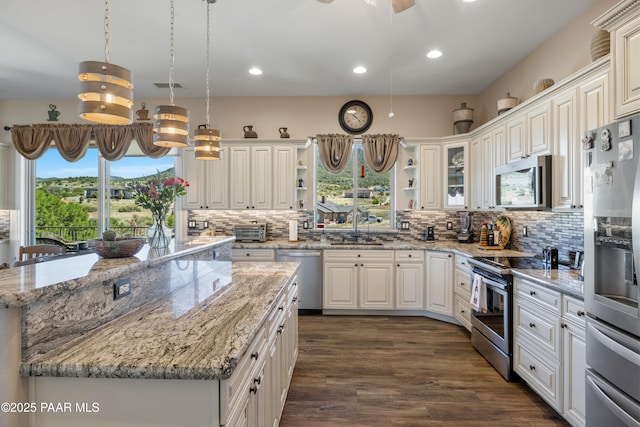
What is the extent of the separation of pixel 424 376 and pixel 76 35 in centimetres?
465

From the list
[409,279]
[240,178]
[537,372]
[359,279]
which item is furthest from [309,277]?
[537,372]

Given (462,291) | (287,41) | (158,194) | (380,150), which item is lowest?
(462,291)

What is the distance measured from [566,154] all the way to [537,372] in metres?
1.73

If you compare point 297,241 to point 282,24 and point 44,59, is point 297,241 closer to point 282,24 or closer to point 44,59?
point 282,24

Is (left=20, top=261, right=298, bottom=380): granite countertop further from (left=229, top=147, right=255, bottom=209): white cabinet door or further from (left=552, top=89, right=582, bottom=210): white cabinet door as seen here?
(left=229, top=147, right=255, bottom=209): white cabinet door

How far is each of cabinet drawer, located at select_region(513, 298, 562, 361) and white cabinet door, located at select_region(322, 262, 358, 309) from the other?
2124 millimetres

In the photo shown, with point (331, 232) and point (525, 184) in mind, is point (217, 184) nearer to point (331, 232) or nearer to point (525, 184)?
point (331, 232)

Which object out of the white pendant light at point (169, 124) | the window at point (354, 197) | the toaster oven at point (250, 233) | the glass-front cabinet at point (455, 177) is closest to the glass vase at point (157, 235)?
the white pendant light at point (169, 124)

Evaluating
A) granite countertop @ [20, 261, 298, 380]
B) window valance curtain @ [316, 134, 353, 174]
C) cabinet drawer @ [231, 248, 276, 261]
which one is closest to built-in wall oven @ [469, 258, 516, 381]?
granite countertop @ [20, 261, 298, 380]

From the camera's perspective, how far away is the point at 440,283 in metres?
4.35

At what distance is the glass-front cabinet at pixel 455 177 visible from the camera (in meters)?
4.56

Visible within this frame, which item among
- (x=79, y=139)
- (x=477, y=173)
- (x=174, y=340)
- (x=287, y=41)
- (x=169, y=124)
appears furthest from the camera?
(x=79, y=139)

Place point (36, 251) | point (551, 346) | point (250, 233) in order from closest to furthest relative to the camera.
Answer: point (551, 346) < point (36, 251) < point (250, 233)

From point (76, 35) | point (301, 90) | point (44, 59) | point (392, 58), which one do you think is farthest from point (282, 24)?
point (44, 59)
